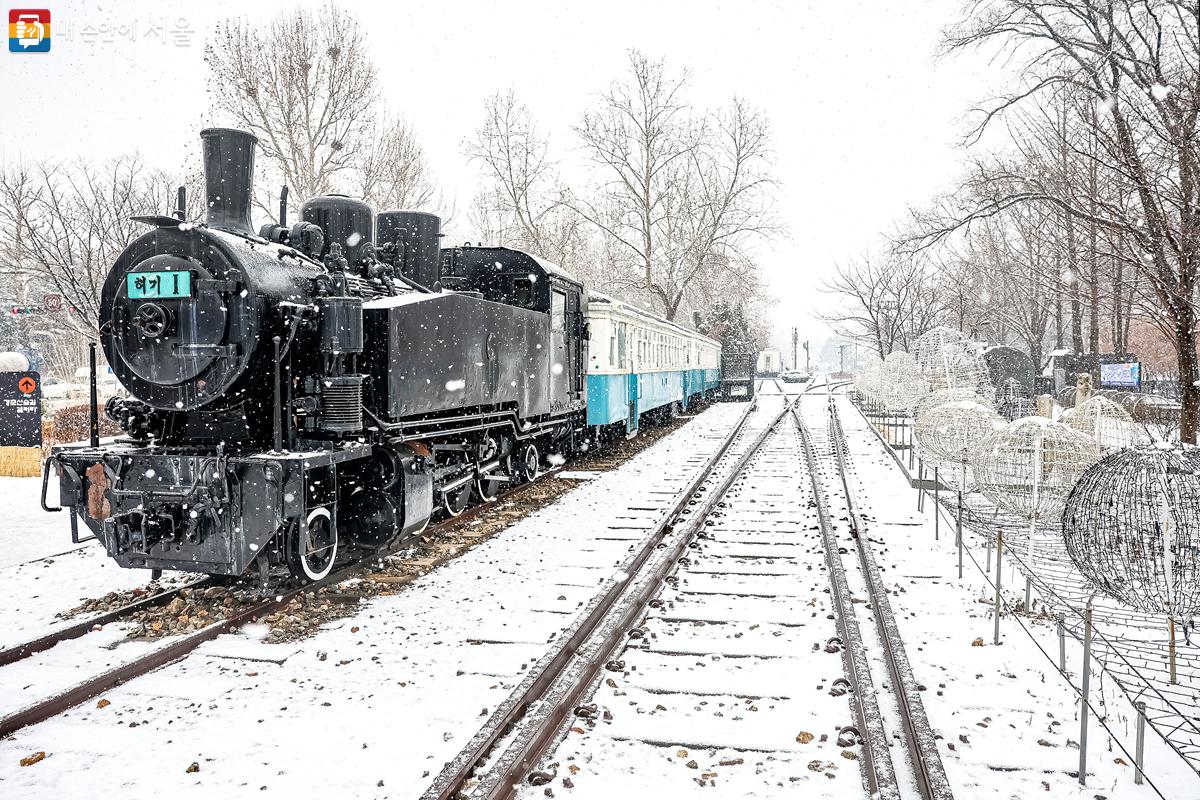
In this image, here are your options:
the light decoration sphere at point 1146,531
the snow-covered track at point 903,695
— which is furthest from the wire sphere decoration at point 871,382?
the light decoration sphere at point 1146,531

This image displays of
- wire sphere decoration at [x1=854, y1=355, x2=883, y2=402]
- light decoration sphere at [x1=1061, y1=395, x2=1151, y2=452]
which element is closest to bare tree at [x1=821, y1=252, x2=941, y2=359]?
wire sphere decoration at [x1=854, y1=355, x2=883, y2=402]

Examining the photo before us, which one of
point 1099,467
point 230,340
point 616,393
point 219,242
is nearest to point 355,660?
point 230,340

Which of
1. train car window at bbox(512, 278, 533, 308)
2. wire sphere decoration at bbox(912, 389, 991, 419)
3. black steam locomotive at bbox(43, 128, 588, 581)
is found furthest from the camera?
wire sphere decoration at bbox(912, 389, 991, 419)

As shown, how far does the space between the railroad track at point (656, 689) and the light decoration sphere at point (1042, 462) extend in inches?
56.5

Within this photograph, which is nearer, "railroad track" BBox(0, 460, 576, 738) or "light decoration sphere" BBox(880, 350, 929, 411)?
"railroad track" BBox(0, 460, 576, 738)

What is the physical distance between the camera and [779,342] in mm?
161250

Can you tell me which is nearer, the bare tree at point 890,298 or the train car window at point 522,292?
the train car window at point 522,292

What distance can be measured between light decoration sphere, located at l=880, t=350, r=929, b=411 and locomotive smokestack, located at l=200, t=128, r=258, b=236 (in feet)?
39.2

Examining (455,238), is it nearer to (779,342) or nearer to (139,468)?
(139,468)

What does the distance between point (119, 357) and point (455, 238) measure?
103 ft

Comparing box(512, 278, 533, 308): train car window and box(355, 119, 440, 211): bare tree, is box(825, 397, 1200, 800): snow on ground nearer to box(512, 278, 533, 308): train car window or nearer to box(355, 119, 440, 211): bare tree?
box(512, 278, 533, 308): train car window

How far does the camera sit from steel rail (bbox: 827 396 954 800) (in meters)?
3.21

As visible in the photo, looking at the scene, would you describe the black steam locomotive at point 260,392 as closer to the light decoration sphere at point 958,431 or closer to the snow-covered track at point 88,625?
the snow-covered track at point 88,625

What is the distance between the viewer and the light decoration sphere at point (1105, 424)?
829 centimetres
